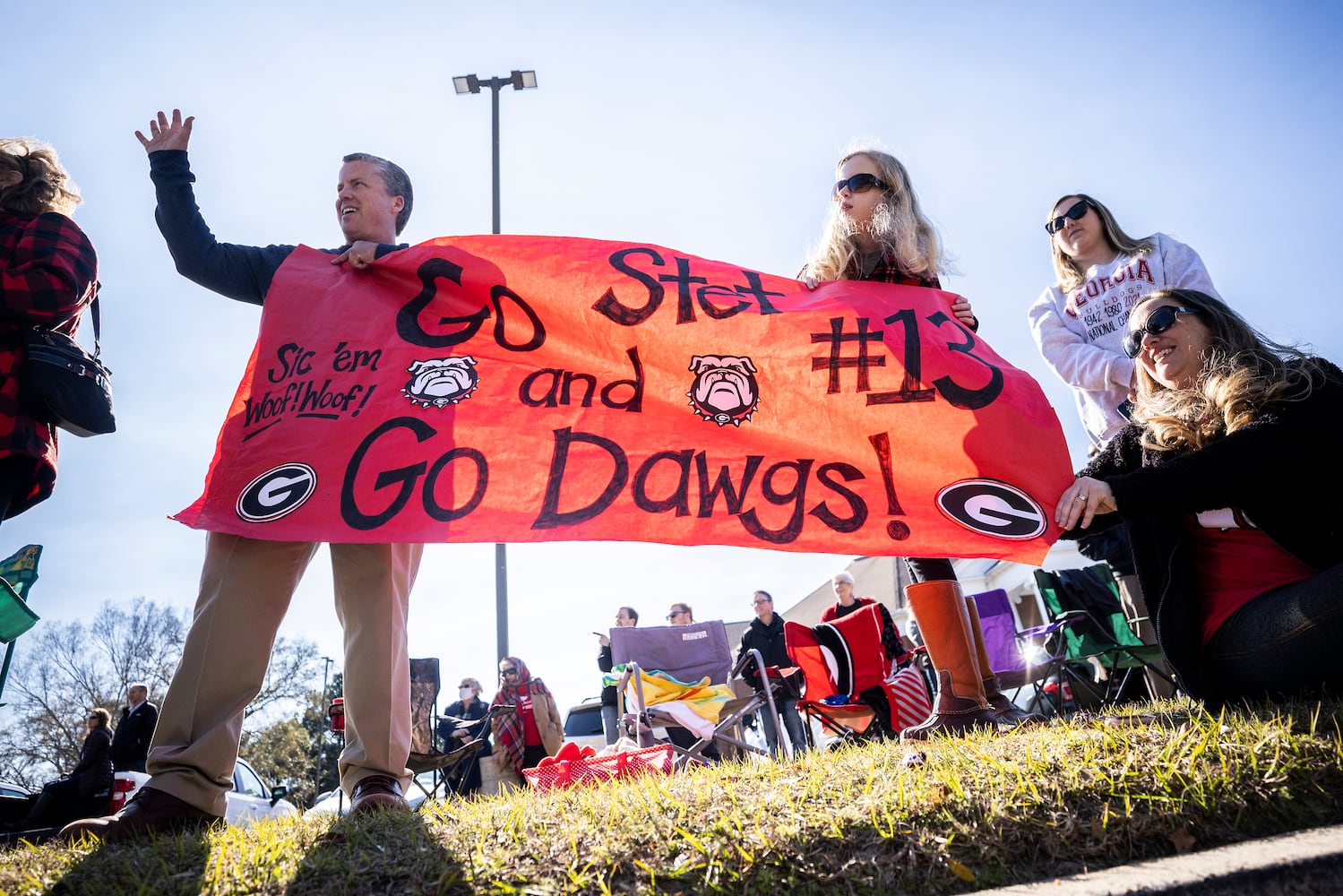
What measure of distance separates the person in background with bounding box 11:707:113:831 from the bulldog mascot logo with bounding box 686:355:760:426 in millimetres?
6072

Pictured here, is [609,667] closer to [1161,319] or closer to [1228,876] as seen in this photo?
[1161,319]

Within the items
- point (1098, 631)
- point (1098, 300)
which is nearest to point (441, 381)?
point (1098, 300)

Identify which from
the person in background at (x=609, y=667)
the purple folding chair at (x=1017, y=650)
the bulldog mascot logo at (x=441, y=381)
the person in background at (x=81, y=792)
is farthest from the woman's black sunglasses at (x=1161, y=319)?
the person in background at (x=81, y=792)

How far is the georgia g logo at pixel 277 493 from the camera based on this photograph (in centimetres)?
283

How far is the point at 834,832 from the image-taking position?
1856mm

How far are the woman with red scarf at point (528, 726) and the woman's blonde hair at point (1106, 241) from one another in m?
6.14

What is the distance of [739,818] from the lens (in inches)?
76.7

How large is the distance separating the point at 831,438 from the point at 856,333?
19.7 inches

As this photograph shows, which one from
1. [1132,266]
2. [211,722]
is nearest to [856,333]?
[1132,266]

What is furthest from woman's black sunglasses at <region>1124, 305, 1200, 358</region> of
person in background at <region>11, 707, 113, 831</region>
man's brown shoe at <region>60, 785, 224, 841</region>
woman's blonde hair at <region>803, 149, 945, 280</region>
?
person in background at <region>11, 707, 113, 831</region>

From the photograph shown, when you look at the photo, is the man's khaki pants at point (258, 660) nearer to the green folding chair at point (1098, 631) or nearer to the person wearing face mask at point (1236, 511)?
the person wearing face mask at point (1236, 511)

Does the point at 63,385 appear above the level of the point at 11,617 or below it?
above

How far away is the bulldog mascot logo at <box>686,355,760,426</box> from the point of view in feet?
11.3

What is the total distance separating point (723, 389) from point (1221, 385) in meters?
1.73
